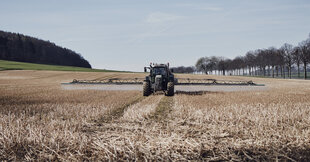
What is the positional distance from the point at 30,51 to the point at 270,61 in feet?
422

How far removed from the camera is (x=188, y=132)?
4.45 metres

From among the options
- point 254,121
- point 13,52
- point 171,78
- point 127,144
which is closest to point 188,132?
point 127,144

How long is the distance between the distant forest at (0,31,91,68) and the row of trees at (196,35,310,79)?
94271mm

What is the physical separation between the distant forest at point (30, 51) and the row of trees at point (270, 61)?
94271 mm

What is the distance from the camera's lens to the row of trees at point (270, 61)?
5966 centimetres

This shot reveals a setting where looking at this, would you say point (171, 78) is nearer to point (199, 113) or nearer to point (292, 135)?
point (199, 113)

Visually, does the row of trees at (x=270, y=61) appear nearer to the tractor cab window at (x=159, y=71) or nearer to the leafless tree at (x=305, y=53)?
the leafless tree at (x=305, y=53)

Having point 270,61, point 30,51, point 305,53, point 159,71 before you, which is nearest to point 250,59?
point 270,61

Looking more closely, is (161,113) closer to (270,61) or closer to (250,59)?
(270,61)

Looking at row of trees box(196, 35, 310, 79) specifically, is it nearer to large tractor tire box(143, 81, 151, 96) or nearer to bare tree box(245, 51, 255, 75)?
bare tree box(245, 51, 255, 75)

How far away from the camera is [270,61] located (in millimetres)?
75500

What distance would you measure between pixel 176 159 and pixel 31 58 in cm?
14741

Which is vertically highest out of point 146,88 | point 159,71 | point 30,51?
point 30,51

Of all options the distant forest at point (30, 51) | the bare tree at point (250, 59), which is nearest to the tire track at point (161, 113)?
the bare tree at point (250, 59)
